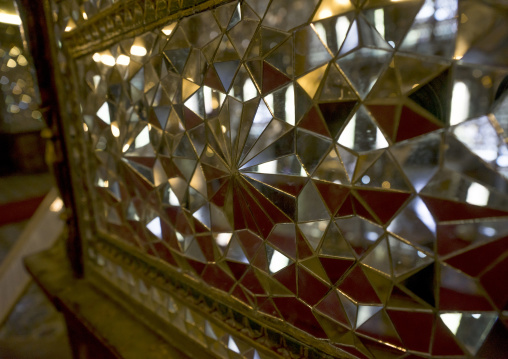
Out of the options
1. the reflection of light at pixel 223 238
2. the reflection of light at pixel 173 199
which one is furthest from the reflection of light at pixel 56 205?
the reflection of light at pixel 223 238

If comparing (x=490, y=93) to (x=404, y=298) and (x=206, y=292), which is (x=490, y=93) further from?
(x=206, y=292)

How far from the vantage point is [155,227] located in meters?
0.66

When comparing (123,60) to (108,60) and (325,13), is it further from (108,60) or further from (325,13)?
(325,13)

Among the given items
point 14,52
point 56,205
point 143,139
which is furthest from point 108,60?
point 14,52

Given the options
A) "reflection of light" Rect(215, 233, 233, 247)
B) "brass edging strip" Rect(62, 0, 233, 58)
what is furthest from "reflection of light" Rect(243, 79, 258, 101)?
"reflection of light" Rect(215, 233, 233, 247)

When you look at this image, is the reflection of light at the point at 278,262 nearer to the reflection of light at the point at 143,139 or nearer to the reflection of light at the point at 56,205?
the reflection of light at the point at 143,139

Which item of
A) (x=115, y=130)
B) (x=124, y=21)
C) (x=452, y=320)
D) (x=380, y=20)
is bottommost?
(x=452, y=320)

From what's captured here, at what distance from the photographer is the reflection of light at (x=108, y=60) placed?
0.65 meters

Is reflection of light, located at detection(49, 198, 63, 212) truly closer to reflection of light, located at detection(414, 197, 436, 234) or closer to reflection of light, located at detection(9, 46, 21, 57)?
reflection of light, located at detection(9, 46, 21, 57)

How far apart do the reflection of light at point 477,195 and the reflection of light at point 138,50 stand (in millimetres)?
571

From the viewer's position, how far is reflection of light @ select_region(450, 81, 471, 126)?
282mm

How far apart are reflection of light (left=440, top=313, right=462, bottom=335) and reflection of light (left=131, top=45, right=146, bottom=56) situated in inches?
24.9

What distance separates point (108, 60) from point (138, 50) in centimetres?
13

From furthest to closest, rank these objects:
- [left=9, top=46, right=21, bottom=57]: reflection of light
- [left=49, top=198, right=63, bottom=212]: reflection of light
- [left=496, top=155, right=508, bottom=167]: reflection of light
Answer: [left=9, top=46, right=21, bottom=57]: reflection of light, [left=49, top=198, right=63, bottom=212]: reflection of light, [left=496, top=155, right=508, bottom=167]: reflection of light
